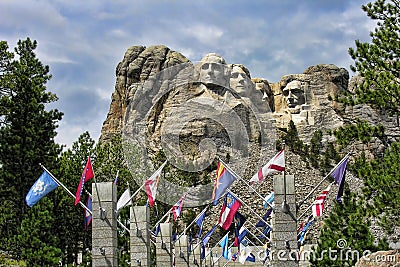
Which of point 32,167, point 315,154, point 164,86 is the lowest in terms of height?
point 32,167

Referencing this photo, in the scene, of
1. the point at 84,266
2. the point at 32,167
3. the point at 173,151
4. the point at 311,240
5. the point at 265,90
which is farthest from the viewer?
the point at 265,90

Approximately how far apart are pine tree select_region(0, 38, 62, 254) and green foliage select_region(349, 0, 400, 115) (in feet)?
51.0

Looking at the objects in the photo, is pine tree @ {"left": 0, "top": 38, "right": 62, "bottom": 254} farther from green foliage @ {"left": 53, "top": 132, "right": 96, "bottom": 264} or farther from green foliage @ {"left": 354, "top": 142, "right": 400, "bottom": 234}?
green foliage @ {"left": 354, "top": 142, "right": 400, "bottom": 234}

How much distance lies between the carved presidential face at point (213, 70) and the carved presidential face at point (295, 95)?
12861 millimetres

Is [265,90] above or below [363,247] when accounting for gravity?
above

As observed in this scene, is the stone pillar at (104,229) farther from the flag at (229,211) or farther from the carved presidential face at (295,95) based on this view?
the carved presidential face at (295,95)

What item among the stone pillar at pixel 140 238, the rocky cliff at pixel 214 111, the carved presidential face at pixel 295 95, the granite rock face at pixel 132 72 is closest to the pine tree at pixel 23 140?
the stone pillar at pixel 140 238

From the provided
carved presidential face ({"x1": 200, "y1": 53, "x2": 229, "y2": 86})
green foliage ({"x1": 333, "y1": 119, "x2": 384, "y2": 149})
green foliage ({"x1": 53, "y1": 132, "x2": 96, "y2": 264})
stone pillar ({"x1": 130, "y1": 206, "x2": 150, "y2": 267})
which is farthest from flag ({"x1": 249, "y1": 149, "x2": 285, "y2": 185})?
→ carved presidential face ({"x1": 200, "y1": 53, "x2": 229, "y2": 86})

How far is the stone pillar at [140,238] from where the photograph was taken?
1892 centimetres

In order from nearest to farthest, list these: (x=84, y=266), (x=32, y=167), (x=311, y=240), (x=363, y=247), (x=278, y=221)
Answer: (x=278, y=221), (x=363, y=247), (x=84, y=266), (x=32, y=167), (x=311, y=240)

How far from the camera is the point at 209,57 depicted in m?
90.8

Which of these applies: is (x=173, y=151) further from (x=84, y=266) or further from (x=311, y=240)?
(x=84, y=266)

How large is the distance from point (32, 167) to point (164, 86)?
2354 inches

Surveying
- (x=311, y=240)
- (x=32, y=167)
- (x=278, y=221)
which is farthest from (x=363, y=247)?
(x=311, y=240)
